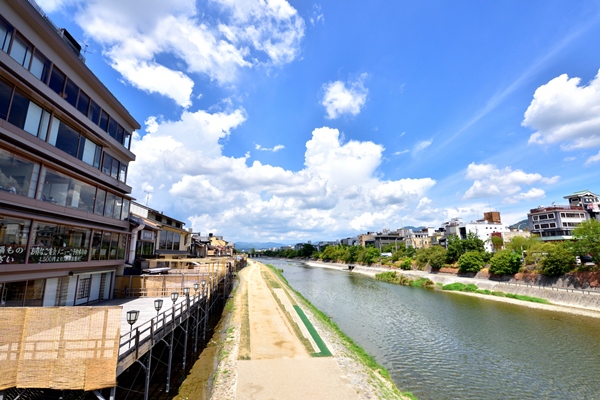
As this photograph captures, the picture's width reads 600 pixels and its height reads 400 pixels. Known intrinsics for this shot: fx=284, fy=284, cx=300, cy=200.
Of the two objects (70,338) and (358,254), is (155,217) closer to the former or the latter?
(70,338)

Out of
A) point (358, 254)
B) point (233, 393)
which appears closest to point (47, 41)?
point (233, 393)

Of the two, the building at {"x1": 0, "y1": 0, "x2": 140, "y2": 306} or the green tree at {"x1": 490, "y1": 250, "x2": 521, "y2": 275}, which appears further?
the green tree at {"x1": 490, "y1": 250, "x2": 521, "y2": 275}

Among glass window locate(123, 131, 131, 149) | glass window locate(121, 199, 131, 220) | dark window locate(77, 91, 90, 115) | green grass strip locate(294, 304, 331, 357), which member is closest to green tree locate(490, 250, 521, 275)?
green grass strip locate(294, 304, 331, 357)

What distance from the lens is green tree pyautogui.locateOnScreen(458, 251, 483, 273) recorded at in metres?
58.4

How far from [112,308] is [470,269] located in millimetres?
65709

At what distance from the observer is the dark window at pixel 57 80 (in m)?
17.7

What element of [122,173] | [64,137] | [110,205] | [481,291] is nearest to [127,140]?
[122,173]

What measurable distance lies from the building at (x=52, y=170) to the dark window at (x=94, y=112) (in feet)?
0.25

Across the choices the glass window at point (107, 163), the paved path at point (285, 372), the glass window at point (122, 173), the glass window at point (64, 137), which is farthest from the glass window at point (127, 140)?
the paved path at point (285, 372)

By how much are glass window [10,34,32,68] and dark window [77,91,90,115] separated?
449cm

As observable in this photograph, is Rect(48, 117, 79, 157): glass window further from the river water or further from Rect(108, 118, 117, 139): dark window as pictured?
the river water

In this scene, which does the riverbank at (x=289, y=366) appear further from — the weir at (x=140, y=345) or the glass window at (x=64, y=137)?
the glass window at (x=64, y=137)

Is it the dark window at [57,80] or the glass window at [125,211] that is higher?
the dark window at [57,80]

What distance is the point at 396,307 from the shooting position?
130ft
